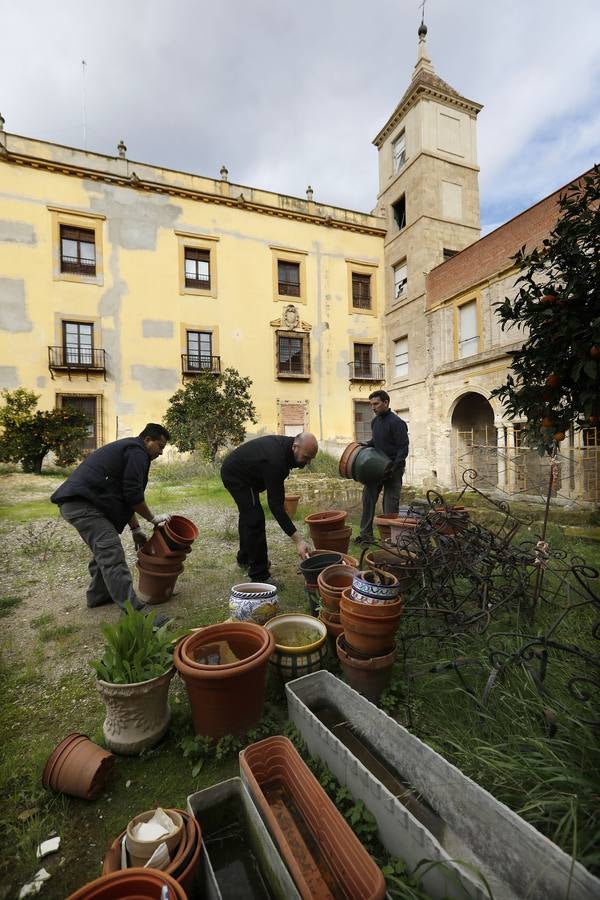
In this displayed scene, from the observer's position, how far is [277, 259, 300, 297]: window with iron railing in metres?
17.4

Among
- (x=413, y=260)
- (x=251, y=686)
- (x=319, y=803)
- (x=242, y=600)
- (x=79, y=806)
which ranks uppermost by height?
(x=413, y=260)

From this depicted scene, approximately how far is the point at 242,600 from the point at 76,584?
2.48 m

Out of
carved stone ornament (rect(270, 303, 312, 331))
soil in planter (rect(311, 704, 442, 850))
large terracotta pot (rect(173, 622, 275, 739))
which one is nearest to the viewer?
soil in planter (rect(311, 704, 442, 850))

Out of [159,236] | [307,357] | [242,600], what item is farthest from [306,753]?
[159,236]

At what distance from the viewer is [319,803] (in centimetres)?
150

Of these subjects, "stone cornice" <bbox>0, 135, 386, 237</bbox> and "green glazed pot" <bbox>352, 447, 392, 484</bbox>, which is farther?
"stone cornice" <bbox>0, 135, 386, 237</bbox>

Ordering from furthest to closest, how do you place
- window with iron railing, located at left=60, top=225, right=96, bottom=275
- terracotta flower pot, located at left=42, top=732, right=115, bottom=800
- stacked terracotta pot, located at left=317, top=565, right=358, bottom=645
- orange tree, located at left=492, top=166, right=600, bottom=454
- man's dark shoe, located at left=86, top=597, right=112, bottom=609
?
window with iron railing, located at left=60, top=225, right=96, bottom=275
man's dark shoe, located at left=86, top=597, right=112, bottom=609
stacked terracotta pot, located at left=317, top=565, right=358, bottom=645
orange tree, located at left=492, top=166, right=600, bottom=454
terracotta flower pot, located at left=42, top=732, right=115, bottom=800

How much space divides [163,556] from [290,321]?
15413mm

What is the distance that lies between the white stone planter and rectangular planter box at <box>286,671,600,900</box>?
2.27 feet

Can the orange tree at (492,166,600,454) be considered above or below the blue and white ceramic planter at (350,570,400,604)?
above

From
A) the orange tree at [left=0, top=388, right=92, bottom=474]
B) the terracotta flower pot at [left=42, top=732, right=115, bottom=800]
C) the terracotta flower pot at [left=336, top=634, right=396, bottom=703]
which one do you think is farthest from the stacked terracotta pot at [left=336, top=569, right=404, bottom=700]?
the orange tree at [left=0, top=388, right=92, bottom=474]

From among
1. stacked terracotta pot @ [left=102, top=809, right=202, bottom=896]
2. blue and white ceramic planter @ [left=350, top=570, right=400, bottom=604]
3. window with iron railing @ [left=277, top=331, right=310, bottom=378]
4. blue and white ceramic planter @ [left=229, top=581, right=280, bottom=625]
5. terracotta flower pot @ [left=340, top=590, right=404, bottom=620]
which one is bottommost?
stacked terracotta pot @ [left=102, top=809, right=202, bottom=896]

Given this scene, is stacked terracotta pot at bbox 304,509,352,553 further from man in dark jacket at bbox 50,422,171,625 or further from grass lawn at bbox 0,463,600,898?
man in dark jacket at bbox 50,422,171,625

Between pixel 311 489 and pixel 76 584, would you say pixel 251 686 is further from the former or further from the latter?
pixel 311 489
